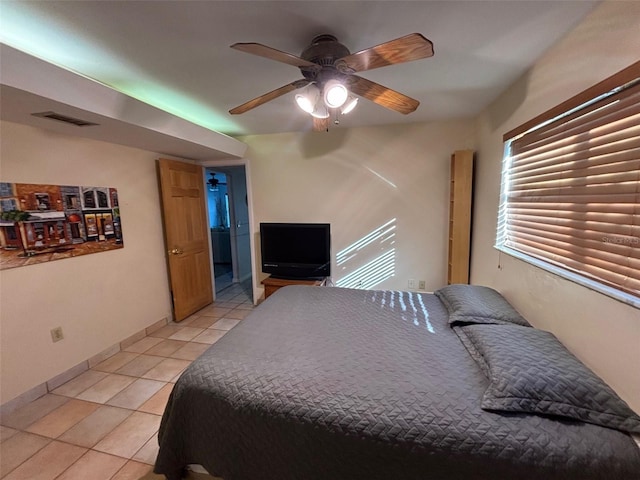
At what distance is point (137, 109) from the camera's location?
210 cm

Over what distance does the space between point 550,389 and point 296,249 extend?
284 cm

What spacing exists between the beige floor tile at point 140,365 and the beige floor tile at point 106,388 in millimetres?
56

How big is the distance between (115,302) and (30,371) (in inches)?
30.5

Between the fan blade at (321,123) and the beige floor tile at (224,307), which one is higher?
the fan blade at (321,123)

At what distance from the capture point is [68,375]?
92.0 inches

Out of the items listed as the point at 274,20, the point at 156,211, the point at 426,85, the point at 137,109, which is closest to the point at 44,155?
the point at 137,109

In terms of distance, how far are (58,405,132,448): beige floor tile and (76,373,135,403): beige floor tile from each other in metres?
0.13

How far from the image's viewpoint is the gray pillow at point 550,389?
1.03 m

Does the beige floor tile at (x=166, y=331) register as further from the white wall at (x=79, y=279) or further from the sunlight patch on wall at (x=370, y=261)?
the sunlight patch on wall at (x=370, y=261)

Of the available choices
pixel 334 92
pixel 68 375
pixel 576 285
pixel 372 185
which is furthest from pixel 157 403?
pixel 372 185

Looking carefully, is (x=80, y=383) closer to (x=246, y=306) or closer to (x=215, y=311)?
(x=215, y=311)

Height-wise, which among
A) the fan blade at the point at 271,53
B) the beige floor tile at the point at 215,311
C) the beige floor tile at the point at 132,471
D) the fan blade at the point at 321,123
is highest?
the fan blade at the point at 271,53

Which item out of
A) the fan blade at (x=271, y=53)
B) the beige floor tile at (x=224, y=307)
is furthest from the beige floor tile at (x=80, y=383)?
the fan blade at (x=271, y=53)

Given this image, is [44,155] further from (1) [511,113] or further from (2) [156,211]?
(1) [511,113]
